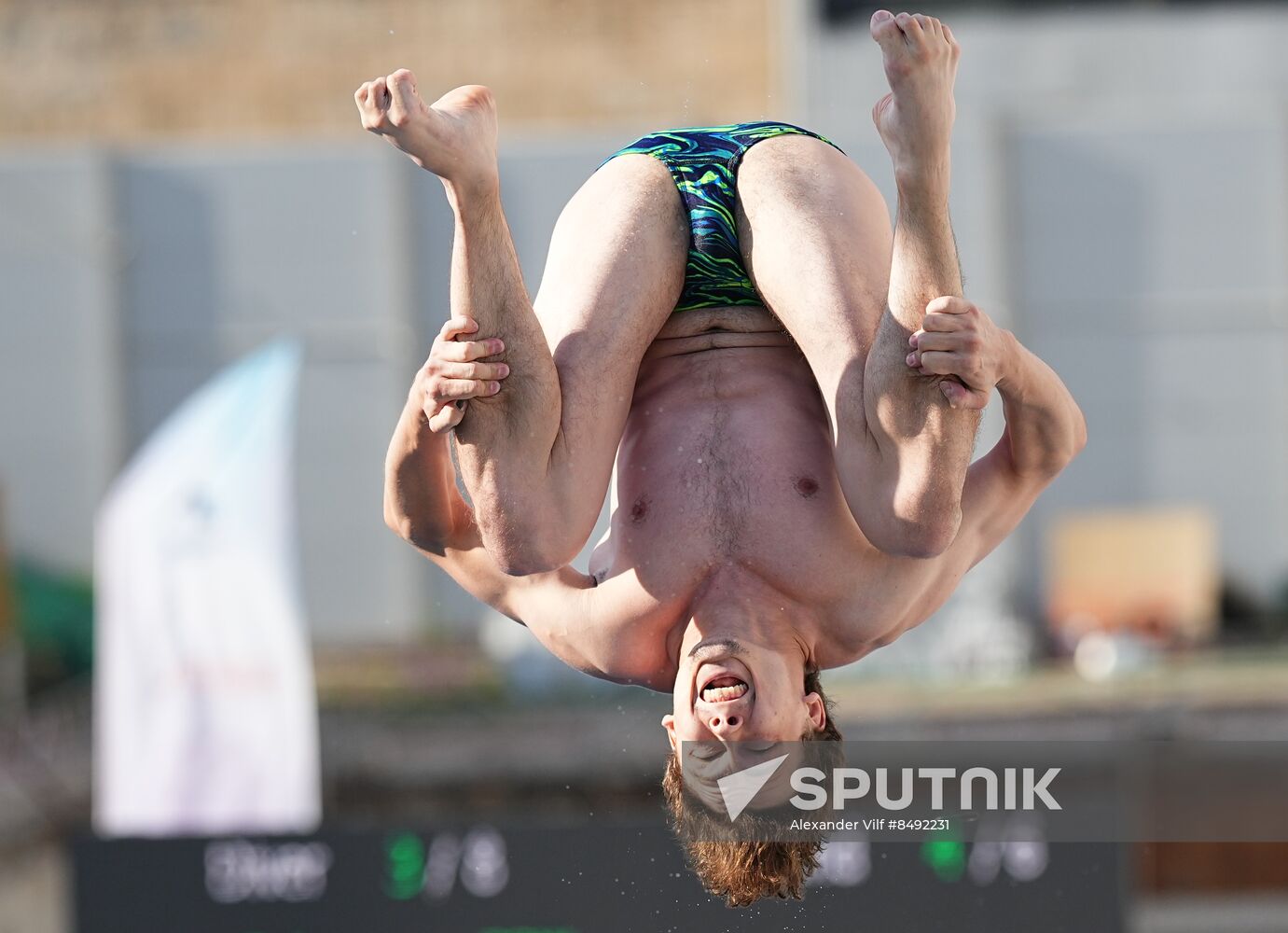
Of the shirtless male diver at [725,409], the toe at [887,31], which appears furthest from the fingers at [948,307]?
the toe at [887,31]

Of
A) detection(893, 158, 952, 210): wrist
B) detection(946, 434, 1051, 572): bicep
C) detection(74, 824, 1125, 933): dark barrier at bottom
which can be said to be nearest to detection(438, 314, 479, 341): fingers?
detection(893, 158, 952, 210): wrist

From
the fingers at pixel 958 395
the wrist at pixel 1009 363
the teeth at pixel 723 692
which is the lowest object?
the teeth at pixel 723 692

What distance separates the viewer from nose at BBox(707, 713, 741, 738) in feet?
11.9

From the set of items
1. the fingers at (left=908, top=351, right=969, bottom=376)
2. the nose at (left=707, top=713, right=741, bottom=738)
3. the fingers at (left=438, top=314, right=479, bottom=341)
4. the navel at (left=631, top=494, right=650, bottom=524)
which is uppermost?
the fingers at (left=438, top=314, right=479, bottom=341)

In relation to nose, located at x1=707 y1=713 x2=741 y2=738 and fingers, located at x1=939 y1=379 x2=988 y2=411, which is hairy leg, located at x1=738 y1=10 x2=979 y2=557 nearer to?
fingers, located at x1=939 y1=379 x2=988 y2=411

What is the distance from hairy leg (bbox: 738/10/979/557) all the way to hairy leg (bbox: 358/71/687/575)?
0.87 ft

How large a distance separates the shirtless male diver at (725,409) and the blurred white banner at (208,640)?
4.92 m

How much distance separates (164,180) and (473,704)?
7.23 meters

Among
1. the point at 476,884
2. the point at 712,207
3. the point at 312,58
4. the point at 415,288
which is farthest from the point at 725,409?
the point at 312,58

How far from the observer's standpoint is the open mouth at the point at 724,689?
3621 mm

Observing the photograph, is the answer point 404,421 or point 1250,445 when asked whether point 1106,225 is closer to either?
point 1250,445

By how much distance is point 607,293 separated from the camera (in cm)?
382

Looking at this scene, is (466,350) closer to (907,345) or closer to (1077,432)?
(907,345)

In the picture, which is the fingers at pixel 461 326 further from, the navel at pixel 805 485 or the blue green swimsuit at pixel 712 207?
the navel at pixel 805 485
